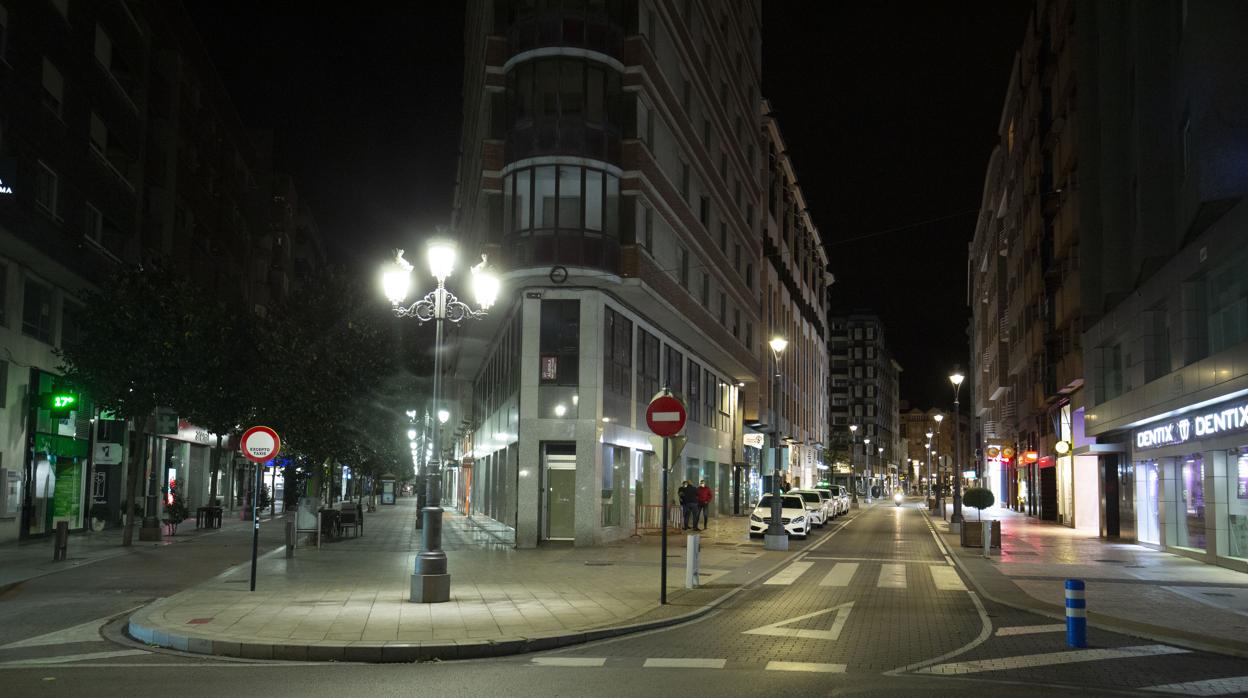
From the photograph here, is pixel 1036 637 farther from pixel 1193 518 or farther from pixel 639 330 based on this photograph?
pixel 639 330

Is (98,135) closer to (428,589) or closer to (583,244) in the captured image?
(583,244)

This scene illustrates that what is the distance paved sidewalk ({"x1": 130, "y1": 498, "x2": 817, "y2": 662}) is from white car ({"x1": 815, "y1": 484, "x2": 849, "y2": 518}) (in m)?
24.2

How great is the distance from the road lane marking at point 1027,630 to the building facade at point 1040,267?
24145 mm

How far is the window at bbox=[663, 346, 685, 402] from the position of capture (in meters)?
40.2

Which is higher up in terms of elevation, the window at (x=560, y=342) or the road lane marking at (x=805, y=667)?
the window at (x=560, y=342)

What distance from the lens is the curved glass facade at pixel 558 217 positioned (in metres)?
30.1

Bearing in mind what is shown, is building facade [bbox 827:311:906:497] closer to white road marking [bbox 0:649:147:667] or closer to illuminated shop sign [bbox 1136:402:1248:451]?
illuminated shop sign [bbox 1136:402:1248:451]

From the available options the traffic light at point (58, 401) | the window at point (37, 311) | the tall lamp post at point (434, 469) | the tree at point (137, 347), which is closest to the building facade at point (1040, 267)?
the tall lamp post at point (434, 469)

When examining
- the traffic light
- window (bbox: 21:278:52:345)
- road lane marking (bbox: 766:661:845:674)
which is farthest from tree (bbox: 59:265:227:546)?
road lane marking (bbox: 766:661:845:674)

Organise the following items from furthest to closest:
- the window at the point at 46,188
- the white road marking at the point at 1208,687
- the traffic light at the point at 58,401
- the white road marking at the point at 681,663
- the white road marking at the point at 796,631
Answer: the traffic light at the point at 58,401 < the window at the point at 46,188 < the white road marking at the point at 796,631 < the white road marking at the point at 681,663 < the white road marking at the point at 1208,687

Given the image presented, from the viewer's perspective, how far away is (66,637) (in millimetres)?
12500

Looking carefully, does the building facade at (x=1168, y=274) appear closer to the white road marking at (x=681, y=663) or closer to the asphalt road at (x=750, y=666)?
the asphalt road at (x=750, y=666)

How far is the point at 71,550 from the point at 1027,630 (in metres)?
24.2

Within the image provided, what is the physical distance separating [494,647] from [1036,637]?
6.88m
